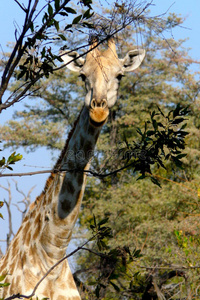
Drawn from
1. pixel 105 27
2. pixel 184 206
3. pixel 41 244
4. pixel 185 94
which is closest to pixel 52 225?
pixel 41 244

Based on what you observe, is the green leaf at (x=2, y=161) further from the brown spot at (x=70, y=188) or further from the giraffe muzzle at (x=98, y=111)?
the brown spot at (x=70, y=188)

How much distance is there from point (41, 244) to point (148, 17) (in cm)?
237

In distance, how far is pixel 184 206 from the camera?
16.1 metres

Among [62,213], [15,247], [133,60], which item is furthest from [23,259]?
[133,60]

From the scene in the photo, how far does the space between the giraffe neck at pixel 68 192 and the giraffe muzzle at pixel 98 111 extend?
0.37m

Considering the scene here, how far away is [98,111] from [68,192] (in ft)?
2.98

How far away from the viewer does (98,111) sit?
3703mm

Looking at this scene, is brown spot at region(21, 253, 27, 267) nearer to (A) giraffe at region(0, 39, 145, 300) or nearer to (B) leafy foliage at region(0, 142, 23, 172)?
(A) giraffe at region(0, 39, 145, 300)

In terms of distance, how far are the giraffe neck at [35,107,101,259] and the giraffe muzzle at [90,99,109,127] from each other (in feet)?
1.21

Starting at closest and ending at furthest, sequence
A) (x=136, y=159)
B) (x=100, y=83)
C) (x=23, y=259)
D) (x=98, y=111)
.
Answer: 1. (x=98, y=111)
2. (x=100, y=83)
3. (x=23, y=259)
4. (x=136, y=159)

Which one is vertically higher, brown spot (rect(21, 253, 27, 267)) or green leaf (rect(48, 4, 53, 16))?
green leaf (rect(48, 4, 53, 16))

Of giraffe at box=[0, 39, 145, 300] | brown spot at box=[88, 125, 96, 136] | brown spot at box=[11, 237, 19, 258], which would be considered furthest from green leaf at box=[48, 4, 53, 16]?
brown spot at box=[11, 237, 19, 258]

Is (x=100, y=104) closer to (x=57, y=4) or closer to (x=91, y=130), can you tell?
(x=91, y=130)

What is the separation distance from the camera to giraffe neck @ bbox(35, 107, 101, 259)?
4156 millimetres
